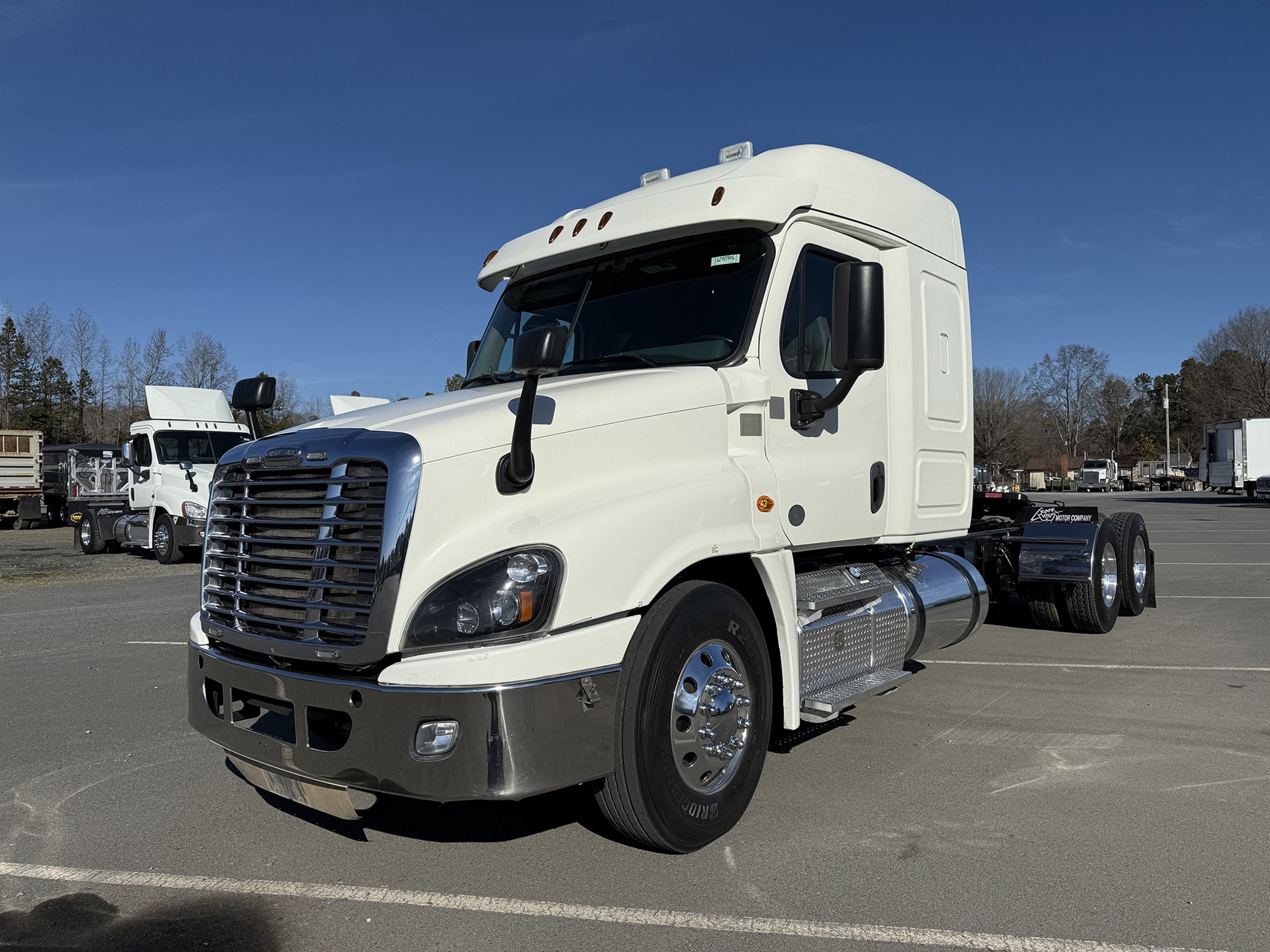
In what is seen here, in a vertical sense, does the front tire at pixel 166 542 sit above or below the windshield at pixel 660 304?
below

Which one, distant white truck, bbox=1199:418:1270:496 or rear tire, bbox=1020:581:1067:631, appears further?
distant white truck, bbox=1199:418:1270:496

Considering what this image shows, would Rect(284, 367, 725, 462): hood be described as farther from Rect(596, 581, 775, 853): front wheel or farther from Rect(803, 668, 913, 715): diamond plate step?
Rect(803, 668, 913, 715): diamond plate step

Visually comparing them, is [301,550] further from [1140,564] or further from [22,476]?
[22,476]

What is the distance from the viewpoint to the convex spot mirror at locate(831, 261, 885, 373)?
14.0ft

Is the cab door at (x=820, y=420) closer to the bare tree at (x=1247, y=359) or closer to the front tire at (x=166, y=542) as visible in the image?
the front tire at (x=166, y=542)

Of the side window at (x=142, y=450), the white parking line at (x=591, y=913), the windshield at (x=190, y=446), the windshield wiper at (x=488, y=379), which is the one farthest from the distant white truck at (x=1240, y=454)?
the white parking line at (x=591, y=913)

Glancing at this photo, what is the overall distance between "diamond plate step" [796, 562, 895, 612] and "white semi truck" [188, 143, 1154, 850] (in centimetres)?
2

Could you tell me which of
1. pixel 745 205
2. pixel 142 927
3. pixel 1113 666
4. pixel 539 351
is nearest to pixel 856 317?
pixel 745 205

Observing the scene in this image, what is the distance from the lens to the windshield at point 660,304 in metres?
4.43

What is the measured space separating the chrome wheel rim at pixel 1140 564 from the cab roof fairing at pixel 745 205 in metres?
4.99

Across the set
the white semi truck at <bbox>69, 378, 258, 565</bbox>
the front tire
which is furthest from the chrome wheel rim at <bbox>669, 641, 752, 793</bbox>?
the front tire

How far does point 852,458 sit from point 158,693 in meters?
5.19

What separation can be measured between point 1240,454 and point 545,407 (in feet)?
144

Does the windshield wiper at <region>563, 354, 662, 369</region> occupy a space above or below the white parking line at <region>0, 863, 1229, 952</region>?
above
